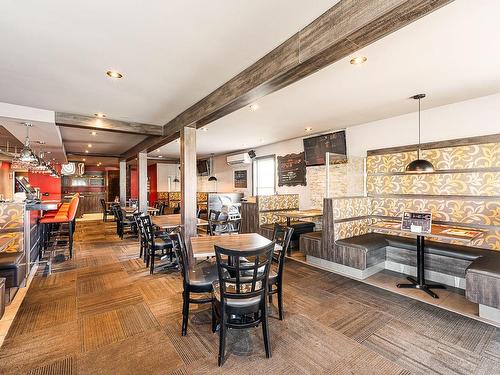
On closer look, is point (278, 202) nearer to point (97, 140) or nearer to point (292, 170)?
point (292, 170)

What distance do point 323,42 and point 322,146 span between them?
4.12 metres

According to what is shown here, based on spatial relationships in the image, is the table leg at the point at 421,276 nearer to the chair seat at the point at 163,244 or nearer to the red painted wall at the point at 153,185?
the chair seat at the point at 163,244

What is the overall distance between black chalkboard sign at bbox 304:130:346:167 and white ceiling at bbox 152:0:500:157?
14.5 inches

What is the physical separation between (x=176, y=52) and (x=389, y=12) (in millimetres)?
1792

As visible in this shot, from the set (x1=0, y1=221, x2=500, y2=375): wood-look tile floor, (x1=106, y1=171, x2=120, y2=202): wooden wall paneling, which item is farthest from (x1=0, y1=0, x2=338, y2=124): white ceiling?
(x1=106, y1=171, x2=120, y2=202): wooden wall paneling

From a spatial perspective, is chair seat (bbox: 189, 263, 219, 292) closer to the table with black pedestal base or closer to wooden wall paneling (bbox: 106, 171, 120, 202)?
the table with black pedestal base

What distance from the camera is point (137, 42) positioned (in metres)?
2.25

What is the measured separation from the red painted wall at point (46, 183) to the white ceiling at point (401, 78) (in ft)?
28.3

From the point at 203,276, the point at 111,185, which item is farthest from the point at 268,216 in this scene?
the point at 111,185

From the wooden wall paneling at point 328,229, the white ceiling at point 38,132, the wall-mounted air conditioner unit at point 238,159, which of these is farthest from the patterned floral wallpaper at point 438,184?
the white ceiling at point 38,132

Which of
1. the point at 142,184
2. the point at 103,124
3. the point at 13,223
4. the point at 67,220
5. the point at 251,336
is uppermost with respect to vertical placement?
the point at 103,124

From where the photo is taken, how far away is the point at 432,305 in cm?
301

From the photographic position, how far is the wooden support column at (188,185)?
4289 millimetres

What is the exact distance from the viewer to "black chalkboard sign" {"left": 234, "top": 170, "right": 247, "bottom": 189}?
8469 millimetres
